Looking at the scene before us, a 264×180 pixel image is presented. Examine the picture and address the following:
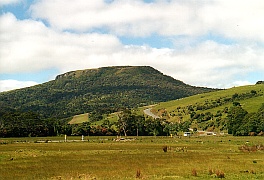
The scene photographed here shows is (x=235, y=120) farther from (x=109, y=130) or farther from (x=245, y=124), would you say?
(x=109, y=130)

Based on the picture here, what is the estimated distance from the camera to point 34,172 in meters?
37.6

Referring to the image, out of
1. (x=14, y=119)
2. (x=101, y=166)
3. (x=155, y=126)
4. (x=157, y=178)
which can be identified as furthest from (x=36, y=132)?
(x=157, y=178)

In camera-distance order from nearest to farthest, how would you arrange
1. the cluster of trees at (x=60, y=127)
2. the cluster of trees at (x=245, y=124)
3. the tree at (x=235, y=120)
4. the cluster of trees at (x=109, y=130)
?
the cluster of trees at (x=60, y=127) → the cluster of trees at (x=109, y=130) → the cluster of trees at (x=245, y=124) → the tree at (x=235, y=120)

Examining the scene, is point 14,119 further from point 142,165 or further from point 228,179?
point 228,179

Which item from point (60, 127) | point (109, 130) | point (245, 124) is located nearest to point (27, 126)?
point (60, 127)

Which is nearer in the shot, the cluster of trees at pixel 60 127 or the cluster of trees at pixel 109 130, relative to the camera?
the cluster of trees at pixel 60 127

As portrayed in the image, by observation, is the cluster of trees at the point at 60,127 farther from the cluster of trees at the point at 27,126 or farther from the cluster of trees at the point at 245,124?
the cluster of trees at the point at 245,124

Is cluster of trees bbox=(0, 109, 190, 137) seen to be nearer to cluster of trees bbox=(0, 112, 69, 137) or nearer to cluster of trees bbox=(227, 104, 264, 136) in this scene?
cluster of trees bbox=(0, 112, 69, 137)

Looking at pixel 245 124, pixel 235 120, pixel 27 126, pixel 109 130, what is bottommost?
pixel 109 130

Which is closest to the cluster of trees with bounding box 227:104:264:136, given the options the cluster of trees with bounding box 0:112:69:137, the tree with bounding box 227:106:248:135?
the tree with bounding box 227:106:248:135

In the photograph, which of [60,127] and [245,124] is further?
[60,127]

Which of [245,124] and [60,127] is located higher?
[60,127]

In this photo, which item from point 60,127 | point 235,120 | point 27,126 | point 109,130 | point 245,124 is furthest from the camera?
point 109,130

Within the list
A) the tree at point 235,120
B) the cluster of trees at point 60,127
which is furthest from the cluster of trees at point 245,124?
the cluster of trees at point 60,127
